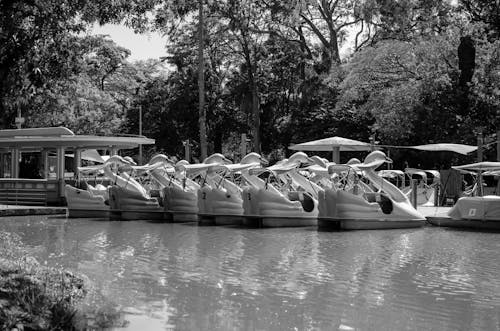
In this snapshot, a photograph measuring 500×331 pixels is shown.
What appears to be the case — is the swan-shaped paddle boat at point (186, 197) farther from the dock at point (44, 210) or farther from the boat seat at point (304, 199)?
the dock at point (44, 210)

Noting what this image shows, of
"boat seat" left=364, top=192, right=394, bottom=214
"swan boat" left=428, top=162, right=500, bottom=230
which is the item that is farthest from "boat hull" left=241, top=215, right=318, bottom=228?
"swan boat" left=428, top=162, right=500, bottom=230

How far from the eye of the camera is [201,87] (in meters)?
35.9

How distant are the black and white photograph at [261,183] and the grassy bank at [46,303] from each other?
3 centimetres

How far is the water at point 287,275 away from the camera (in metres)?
8.58

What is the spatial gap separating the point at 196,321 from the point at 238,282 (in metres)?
3.06

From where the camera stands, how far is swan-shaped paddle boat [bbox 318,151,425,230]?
2022 cm

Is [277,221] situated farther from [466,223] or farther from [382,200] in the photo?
[466,223]

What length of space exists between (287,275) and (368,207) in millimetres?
8777

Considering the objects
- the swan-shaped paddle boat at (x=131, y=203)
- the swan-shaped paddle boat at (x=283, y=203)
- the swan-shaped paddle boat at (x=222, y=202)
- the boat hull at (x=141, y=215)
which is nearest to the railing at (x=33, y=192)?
the swan-shaped paddle boat at (x=131, y=203)

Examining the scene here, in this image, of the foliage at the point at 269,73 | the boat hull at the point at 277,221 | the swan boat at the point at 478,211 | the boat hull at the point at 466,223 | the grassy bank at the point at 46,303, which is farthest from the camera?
the boat hull at the point at 277,221

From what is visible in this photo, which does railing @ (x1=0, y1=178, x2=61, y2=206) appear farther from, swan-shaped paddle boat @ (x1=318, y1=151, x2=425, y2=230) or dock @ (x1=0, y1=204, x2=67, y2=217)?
swan-shaped paddle boat @ (x1=318, y1=151, x2=425, y2=230)

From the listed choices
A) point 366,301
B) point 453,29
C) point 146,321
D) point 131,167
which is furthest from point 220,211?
point 453,29

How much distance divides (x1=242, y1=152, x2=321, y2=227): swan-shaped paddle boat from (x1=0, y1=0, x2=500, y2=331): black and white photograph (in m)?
0.05

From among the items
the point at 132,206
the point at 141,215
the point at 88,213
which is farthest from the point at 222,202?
the point at 88,213
